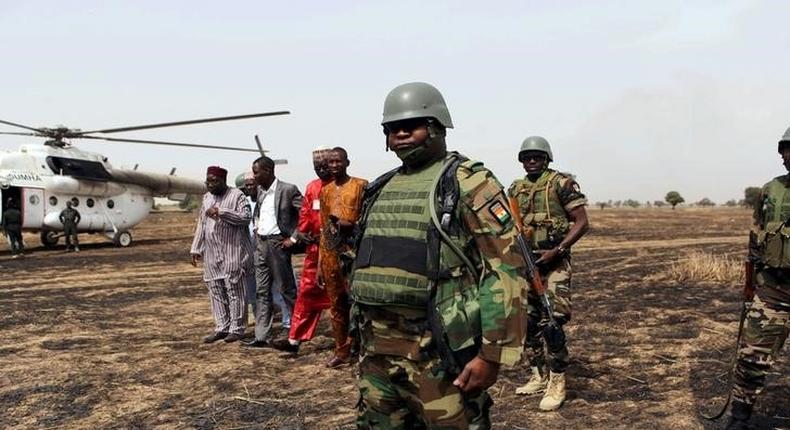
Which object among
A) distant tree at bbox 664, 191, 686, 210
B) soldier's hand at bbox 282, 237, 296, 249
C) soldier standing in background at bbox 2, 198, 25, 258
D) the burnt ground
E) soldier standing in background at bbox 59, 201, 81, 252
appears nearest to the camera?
the burnt ground

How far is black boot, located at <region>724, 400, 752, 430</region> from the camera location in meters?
4.00

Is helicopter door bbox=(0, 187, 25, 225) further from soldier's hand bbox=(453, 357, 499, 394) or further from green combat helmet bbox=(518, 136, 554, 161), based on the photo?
soldier's hand bbox=(453, 357, 499, 394)

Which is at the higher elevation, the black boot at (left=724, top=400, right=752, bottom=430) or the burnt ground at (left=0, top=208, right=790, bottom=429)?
the black boot at (left=724, top=400, right=752, bottom=430)

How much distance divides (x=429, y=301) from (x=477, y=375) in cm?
35

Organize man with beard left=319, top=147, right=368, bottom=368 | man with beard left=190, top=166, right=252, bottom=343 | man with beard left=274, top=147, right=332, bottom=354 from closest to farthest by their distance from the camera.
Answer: man with beard left=319, top=147, right=368, bottom=368 < man with beard left=274, top=147, right=332, bottom=354 < man with beard left=190, top=166, right=252, bottom=343

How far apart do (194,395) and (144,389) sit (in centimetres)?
55

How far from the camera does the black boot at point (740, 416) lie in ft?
13.1

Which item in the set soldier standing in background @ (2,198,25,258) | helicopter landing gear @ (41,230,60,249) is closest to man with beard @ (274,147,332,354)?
soldier standing in background @ (2,198,25,258)

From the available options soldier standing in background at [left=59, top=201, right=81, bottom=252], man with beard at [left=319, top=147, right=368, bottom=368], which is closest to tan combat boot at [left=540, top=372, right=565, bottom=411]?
man with beard at [left=319, top=147, right=368, bottom=368]

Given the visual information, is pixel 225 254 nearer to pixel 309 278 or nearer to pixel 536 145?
pixel 309 278

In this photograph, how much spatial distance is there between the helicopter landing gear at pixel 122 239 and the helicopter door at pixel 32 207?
3002 millimetres

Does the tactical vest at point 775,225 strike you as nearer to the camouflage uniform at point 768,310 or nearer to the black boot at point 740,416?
the camouflage uniform at point 768,310

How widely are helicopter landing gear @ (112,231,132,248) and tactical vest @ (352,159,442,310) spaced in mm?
21363

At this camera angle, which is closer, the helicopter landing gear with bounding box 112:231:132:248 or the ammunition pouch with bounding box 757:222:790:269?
the ammunition pouch with bounding box 757:222:790:269
